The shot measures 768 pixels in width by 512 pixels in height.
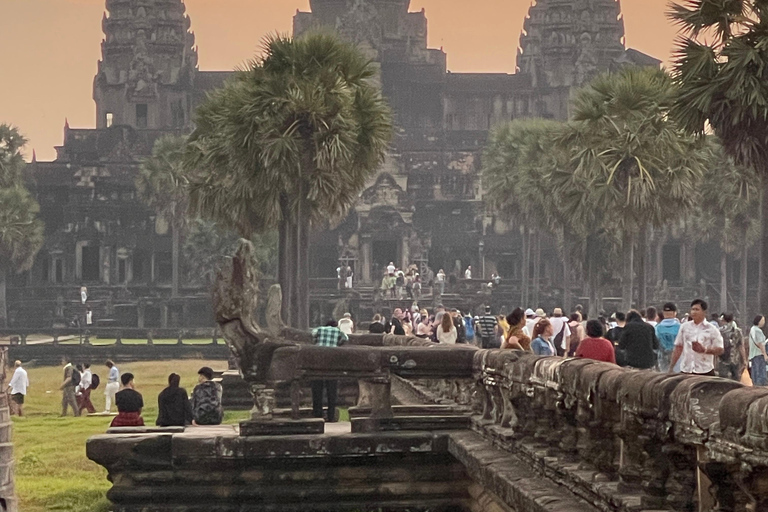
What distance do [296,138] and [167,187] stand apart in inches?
1627

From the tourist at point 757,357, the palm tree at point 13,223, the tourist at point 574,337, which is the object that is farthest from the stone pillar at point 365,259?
the tourist at point 757,357

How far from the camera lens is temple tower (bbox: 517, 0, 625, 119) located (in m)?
94.6

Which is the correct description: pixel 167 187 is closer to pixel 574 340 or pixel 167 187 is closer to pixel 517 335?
pixel 574 340

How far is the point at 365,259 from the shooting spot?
7600 cm

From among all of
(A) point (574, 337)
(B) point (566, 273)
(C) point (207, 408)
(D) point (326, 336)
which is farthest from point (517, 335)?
(B) point (566, 273)

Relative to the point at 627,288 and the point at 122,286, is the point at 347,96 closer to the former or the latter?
the point at 627,288

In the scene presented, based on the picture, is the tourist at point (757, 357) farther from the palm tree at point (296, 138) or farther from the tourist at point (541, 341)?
the palm tree at point (296, 138)

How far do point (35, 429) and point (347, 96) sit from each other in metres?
8.48

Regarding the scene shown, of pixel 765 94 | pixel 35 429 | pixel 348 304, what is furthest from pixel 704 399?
pixel 348 304

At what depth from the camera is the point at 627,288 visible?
125 feet

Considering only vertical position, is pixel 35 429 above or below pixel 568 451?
below

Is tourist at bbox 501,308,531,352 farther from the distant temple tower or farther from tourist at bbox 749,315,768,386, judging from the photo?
the distant temple tower

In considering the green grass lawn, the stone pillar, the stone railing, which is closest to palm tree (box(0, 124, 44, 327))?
the stone pillar

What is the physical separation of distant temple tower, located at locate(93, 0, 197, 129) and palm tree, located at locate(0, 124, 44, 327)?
24.4 meters
